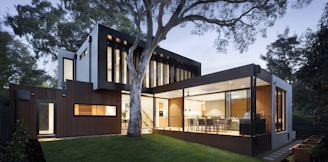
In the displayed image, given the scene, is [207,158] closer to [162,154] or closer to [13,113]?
[162,154]

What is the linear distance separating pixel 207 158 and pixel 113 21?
1747 cm

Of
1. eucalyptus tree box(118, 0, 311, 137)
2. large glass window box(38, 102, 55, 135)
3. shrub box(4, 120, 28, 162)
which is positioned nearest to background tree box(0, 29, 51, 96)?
large glass window box(38, 102, 55, 135)

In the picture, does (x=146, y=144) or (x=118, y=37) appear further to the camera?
(x=118, y=37)

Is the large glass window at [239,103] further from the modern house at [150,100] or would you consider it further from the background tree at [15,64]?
the background tree at [15,64]

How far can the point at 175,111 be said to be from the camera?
17.0 meters

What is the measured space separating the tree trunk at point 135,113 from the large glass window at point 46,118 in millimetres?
3852

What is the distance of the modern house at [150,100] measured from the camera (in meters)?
9.54

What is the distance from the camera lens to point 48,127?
1092 cm

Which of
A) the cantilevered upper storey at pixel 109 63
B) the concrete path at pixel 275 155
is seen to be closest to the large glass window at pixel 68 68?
the cantilevered upper storey at pixel 109 63

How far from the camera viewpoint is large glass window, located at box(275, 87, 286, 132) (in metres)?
12.6

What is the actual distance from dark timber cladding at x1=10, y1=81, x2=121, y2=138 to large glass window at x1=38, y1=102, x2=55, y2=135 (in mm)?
180

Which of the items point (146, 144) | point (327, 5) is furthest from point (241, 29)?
point (146, 144)

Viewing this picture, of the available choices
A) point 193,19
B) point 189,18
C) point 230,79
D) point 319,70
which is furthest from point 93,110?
point 319,70

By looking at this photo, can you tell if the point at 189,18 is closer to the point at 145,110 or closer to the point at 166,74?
the point at 166,74
